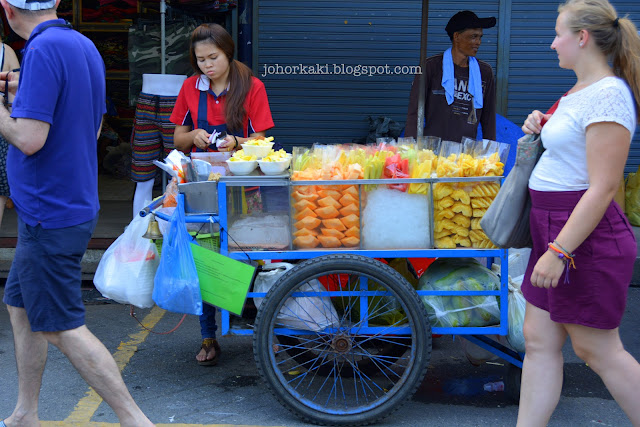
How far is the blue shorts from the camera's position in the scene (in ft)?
8.98

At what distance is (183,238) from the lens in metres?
3.27

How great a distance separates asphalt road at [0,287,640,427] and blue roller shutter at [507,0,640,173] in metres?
3.00

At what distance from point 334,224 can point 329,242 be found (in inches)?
3.4

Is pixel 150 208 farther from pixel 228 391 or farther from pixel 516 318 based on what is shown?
pixel 516 318

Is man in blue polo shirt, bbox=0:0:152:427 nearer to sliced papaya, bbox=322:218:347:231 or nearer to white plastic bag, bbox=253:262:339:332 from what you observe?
white plastic bag, bbox=253:262:339:332

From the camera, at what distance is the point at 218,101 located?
4125 millimetres

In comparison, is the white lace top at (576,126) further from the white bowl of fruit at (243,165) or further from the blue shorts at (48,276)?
the blue shorts at (48,276)

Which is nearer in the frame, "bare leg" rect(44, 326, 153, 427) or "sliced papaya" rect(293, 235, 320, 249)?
"bare leg" rect(44, 326, 153, 427)

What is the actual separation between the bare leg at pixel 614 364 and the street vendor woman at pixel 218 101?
2.15m

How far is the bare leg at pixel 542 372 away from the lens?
2664 mm

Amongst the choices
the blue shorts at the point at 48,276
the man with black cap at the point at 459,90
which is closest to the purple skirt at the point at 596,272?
the blue shorts at the point at 48,276

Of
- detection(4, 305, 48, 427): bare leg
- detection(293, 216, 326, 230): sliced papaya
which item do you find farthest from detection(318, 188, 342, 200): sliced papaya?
detection(4, 305, 48, 427): bare leg

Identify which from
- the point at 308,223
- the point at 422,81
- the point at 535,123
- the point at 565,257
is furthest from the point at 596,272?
the point at 422,81

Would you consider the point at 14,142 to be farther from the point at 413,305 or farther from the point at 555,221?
the point at 555,221
